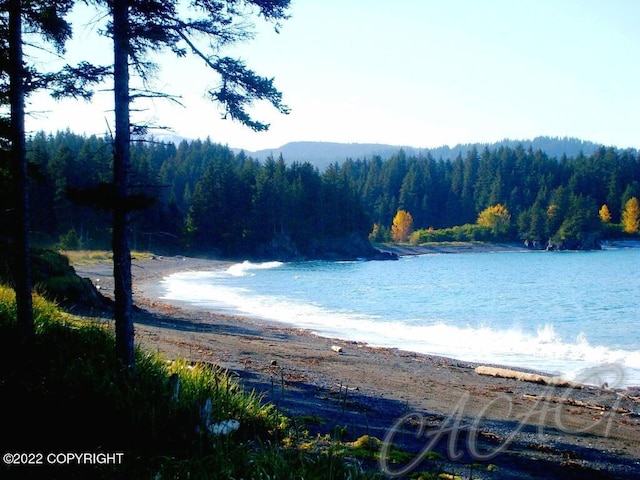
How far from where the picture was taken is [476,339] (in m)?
21.7

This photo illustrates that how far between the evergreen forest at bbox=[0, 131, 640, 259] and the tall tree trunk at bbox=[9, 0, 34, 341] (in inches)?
1297

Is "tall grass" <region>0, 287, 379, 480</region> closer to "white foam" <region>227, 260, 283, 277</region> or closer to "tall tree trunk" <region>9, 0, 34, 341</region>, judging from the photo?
"tall tree trunk" <region>9, 0, 34, 341</region>

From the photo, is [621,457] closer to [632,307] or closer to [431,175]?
[632,307]

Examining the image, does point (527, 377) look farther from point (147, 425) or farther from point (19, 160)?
point (19, 160)

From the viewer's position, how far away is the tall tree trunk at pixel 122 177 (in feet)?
24.8

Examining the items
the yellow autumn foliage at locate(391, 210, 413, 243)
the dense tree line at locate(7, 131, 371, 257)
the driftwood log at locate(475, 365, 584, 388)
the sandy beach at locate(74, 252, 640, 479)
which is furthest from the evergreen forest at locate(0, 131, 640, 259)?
the driftwood log at locate(475, 365, 584, 388)

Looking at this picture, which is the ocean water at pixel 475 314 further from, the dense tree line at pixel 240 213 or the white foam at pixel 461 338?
the dense tree line at pixel 240 213

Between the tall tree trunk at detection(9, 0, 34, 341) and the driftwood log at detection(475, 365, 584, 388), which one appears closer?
the tall tree trunk at detection(9, 0, 34, 341)

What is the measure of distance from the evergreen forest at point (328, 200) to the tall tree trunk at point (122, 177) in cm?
3493

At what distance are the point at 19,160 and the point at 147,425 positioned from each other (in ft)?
17.5

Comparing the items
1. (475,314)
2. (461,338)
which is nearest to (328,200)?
(475,314)

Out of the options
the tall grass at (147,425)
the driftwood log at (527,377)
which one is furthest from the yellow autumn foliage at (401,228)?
the tall grass at (147,425)

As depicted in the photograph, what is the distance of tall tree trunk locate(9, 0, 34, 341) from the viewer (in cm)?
909

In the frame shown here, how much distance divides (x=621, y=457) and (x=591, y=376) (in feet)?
26.5
